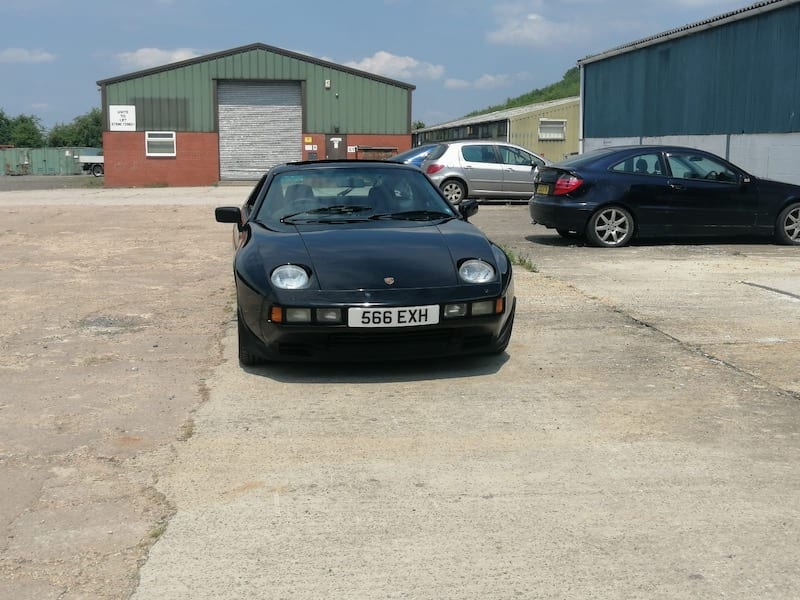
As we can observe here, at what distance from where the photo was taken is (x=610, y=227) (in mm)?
11797

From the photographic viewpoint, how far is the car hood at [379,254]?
5227 mm

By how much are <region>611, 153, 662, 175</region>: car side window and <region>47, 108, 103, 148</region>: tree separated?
267ft

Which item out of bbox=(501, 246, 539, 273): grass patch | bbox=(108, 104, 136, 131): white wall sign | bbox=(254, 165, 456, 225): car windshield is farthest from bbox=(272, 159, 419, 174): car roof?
bbox=(108, 104, 136, 131): white wall sign

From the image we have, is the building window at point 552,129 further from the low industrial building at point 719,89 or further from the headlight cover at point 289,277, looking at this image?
the headlight cover at point 289,277

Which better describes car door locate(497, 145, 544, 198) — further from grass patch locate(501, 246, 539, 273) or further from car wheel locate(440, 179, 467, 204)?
grass patch locate(501, 246, 539, 273)

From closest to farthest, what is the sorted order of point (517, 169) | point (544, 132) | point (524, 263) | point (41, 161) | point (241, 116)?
point (524, 263), point (517, 169), point (241, 116), point (544, 132), point (41, 161)

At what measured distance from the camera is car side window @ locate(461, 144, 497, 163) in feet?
63.3

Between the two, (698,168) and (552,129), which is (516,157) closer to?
(698,168)

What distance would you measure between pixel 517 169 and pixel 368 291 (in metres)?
15.0

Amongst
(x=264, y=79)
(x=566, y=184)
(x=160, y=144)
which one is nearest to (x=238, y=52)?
(x=264, y=79)

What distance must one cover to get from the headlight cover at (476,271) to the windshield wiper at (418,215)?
0.99 meters

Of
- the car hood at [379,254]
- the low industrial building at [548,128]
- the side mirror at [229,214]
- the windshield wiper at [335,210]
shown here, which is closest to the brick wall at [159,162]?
the low industrial building at [548,128]

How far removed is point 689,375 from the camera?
5535mm

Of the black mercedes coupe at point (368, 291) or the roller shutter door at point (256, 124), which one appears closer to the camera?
the black mercedes coupe at point (368, 291)
